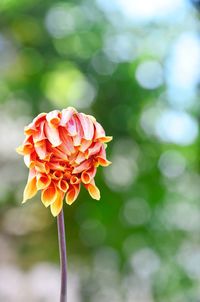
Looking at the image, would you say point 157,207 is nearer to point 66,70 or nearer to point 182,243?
point 182,243

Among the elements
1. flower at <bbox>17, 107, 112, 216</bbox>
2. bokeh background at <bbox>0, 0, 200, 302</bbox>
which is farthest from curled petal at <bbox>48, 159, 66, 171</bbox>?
bokeh background at <bbox>0, 0, 200, 302</bbox>

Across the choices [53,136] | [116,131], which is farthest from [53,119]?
[116,131]

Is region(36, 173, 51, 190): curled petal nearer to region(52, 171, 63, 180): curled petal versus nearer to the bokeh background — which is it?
region(52, 171, 63, 180): curled petal

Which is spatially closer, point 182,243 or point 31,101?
point 31,101

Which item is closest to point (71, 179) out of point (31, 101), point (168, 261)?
point (31, 101)

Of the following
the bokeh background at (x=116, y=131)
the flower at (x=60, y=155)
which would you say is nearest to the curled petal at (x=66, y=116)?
the flower at (x=60, y=155)

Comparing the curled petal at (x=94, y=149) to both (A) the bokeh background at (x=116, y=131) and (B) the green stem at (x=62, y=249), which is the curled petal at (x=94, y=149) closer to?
(B) the green stem at (x=62, y=249)

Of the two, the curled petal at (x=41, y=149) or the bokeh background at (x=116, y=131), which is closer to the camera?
the curled petal at (x=41, y=149)

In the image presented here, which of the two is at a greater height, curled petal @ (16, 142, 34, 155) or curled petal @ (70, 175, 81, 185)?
curled petal @ (16, 142, 34, 155)
